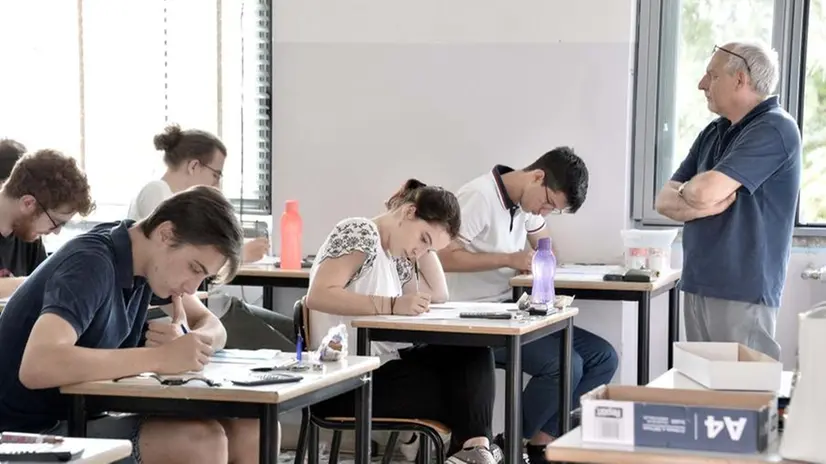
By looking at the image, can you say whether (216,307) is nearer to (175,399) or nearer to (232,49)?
(232,49)

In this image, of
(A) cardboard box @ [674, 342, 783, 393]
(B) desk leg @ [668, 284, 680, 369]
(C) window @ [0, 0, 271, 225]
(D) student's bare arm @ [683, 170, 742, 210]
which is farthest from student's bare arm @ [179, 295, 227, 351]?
(B) desk leg @ [668, 284, 680, 369]

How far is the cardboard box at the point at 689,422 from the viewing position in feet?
5.57

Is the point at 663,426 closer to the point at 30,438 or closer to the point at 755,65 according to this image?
the point at 30,438

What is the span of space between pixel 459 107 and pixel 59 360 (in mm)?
2909

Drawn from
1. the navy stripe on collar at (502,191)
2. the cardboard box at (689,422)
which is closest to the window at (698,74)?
the navy stripe on collar at (502,191)

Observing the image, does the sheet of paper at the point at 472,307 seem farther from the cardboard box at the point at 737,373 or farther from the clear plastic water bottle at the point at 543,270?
the cardboard box at the point at 737,373

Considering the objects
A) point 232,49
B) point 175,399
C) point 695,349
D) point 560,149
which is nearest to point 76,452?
point 175,399

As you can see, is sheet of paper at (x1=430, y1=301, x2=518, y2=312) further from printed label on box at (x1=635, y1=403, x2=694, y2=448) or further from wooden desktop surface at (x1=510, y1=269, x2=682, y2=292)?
printed label on box at (x1=635, y1=403, x2=694, y2=448)

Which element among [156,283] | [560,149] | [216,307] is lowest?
[216,307]

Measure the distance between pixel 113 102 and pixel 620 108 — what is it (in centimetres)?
246

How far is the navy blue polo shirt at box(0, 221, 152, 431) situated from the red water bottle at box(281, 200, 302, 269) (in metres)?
2.10

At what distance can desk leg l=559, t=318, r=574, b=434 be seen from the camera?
388cm

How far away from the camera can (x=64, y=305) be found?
235 cm

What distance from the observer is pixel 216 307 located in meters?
4.32
